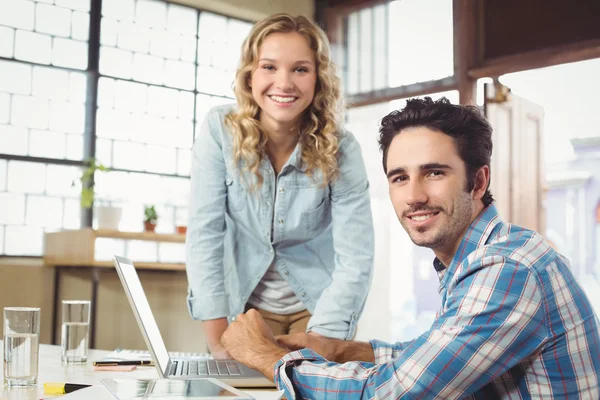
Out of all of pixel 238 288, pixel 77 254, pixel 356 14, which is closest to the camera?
pixel 238 288

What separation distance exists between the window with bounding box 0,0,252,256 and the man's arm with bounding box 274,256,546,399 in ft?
13.5

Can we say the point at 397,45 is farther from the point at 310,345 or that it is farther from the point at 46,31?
the point at 310,345

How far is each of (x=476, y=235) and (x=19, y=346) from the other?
0.80 m

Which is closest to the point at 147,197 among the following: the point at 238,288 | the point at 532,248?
the point at 238,288

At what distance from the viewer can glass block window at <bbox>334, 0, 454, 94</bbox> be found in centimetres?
539

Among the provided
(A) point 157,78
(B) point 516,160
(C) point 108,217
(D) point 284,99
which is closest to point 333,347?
(D) point 284,99

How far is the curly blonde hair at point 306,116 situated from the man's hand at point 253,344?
1.96ft

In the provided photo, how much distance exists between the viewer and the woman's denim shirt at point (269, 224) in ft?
6.17

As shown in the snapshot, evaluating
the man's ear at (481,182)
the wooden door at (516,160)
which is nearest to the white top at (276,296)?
the man's ear at (481,182)

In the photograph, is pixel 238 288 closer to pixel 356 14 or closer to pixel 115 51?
pixel 115 51

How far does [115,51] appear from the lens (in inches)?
209

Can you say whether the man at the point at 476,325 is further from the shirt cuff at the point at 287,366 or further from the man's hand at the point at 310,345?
the man's hand at the point at 310,345

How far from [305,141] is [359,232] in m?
0.29

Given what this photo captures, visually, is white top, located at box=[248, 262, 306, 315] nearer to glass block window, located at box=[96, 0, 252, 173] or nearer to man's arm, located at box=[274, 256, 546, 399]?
man's arm, located at box=[274, 256, 546, 399]
